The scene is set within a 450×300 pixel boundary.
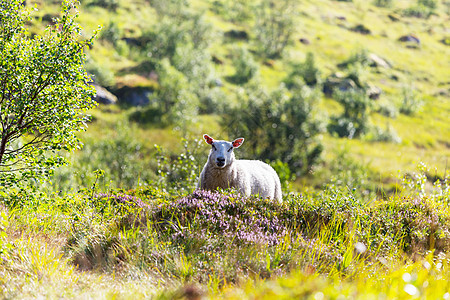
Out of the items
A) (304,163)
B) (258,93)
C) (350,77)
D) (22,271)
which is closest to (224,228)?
(22,271)

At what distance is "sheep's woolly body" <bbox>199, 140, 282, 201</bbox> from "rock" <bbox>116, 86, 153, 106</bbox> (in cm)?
5949

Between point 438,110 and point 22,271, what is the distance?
97616mm

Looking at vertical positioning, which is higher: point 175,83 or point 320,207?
point 320,207

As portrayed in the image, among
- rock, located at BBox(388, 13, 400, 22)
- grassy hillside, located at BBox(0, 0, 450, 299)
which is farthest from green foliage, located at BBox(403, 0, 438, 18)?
grassy hillside, located at BBox(0, 0, 450, 299)

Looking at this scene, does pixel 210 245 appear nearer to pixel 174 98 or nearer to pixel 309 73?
pixel 174 98

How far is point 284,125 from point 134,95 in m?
37.2

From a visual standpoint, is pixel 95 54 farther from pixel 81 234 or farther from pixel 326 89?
pixel 81 234

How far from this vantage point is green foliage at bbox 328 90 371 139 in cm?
6556

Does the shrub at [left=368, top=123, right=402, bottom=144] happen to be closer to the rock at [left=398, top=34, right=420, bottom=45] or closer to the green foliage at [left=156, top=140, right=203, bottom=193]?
the green foliage at [left=156, top=140, right=203, bottom=193]

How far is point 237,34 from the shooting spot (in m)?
117

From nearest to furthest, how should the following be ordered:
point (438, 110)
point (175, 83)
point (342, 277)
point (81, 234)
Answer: point (342, 277), point (81, 234), point (175, 83), point (438, 110)

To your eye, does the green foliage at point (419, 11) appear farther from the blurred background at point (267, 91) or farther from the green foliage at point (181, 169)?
the green foliage at point (181, 169)

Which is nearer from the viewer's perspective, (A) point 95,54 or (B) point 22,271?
(B) point 22,271

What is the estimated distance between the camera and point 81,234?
18.7ft
